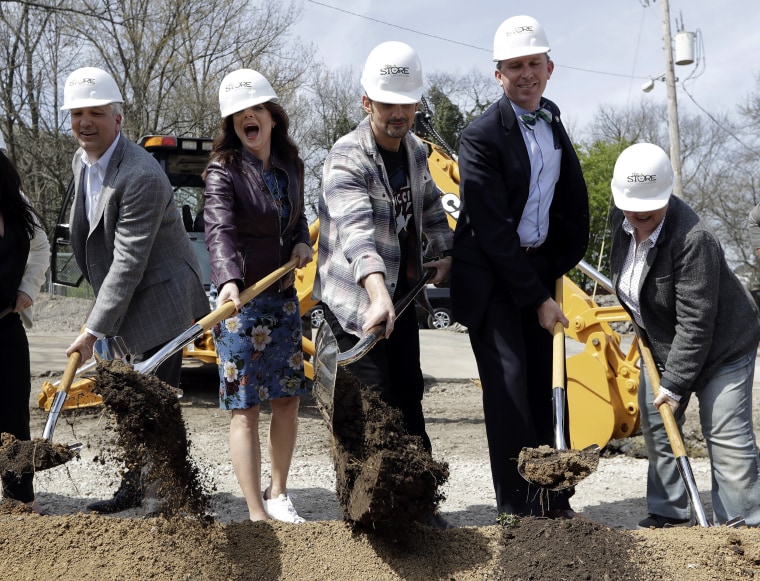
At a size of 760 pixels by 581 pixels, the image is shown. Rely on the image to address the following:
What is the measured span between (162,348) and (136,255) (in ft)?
1.47

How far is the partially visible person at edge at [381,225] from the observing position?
3.27 metres

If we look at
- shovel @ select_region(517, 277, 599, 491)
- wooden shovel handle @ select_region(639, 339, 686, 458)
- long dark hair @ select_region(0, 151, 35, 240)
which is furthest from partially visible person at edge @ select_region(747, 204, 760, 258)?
long dark hair @ select_region(0, 151, 35, 240)

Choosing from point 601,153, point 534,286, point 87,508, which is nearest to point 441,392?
point 87,508

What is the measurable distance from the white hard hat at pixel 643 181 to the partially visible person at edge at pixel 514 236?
0.97 feet

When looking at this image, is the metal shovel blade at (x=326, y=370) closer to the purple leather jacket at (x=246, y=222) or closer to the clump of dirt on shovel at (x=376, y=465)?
the clump of dirt on shovel at (x=376, y=465)

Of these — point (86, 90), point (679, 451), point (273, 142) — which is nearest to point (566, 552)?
point (679, 451)

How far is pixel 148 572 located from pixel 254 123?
1937mm

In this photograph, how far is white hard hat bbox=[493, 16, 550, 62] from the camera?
3342mm

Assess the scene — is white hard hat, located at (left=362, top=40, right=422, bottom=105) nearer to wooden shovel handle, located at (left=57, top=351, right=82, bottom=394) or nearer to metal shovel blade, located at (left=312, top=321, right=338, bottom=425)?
metal shovel blade, located at (left=312, top=321, right=338, bottom=425)

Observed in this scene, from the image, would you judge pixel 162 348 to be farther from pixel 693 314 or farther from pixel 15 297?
pixel 693 314

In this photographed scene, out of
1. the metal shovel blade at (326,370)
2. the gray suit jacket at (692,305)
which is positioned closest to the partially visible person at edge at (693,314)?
the gray suit jacket at (692,305)

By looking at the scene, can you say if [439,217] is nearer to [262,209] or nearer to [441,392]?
[262,209]

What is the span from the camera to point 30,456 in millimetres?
3021

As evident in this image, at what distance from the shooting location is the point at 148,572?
9.45 feet
